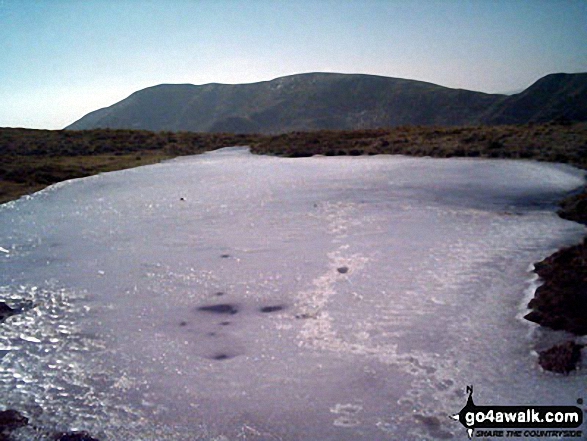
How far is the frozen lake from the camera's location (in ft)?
13.9

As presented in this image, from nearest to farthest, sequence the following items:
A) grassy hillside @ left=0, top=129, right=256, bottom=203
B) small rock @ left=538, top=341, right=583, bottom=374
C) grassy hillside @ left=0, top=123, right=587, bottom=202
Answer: small rock @ left=538, top=341, right=583, bottom=374 < grassy hillside @ left=0, top=129, right=256, bottom=203 < grassy hillside @ left=0, top=123, right=587, bottom=202

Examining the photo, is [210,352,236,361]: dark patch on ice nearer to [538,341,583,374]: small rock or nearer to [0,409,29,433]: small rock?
[0,409,29,433]: small rock

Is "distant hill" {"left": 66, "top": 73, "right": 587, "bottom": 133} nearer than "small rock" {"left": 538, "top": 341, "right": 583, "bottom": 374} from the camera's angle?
No

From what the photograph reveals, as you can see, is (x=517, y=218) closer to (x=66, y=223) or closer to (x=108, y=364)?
(x=108, y=364)

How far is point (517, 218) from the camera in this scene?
34.4 ft

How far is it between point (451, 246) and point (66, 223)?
8886mm

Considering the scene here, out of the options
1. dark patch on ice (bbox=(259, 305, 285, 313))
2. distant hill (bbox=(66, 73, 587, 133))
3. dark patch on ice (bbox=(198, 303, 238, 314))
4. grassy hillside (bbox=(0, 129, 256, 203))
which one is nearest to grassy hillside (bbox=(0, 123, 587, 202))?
grassy hillside (bbox=(0, 129, 256, 203))

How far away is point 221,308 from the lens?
6.50 metres

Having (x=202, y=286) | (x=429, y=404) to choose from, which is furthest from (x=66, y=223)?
(x=429, y=404)

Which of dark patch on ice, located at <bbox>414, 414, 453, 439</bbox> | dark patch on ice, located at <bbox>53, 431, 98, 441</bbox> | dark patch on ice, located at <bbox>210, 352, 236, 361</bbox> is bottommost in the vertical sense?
dark patch on ice, located at <bbox>414, 414, 453, 439</bbox>

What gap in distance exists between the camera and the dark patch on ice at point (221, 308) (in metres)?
6.38
